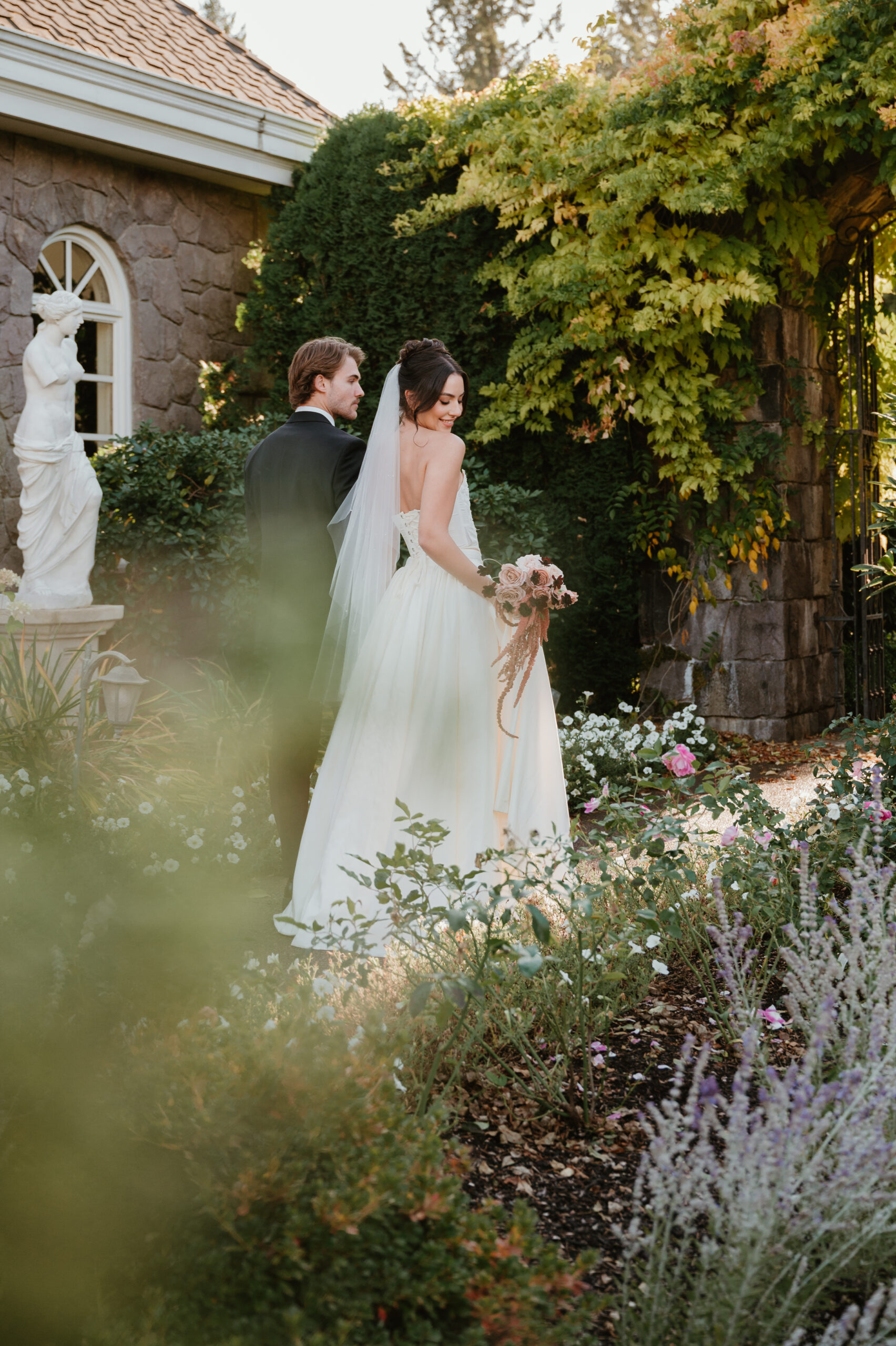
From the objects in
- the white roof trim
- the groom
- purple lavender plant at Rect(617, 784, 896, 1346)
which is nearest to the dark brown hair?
the groom

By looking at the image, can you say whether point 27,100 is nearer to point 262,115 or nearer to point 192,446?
point 262,115

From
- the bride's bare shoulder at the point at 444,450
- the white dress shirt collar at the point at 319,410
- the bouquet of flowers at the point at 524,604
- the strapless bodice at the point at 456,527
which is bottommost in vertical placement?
the bouquet of flowers at the point at 524,604

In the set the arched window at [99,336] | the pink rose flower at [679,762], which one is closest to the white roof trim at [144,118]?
the arched window at [99,336]

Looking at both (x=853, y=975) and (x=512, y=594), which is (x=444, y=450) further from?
(x=853, y=975)

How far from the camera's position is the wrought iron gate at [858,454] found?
6492 mm

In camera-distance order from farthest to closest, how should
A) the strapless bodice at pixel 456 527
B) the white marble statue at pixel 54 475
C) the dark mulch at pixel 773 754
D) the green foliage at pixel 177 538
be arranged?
the green foliage at pixel 177 538, the dark mulch at pixel 773 754, the white marble statue at pixel 54 475, the strapless bodice at pixel 456 527

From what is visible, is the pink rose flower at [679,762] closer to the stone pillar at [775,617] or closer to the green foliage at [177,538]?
the green foliage at [177,538]

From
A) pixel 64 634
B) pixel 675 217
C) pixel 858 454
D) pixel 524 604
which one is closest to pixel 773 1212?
pixel 524 604

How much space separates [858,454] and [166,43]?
5.28 meters

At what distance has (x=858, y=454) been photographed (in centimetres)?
662

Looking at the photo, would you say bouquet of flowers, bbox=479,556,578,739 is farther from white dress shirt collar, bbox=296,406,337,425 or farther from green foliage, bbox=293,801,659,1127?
green foliage, bbox=293,801,659,1127

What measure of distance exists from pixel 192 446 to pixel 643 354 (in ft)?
8.40

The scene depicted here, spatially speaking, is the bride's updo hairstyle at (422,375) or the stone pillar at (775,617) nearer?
the bride's updo hairstyle at (422,375)

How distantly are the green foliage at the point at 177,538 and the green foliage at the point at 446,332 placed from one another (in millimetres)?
1013
